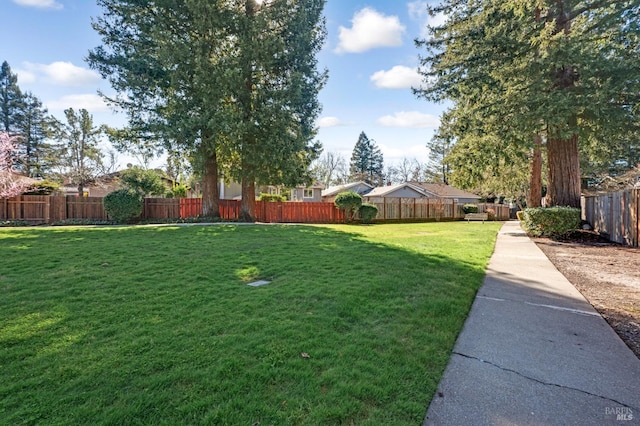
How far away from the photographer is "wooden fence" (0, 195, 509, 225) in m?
16.1

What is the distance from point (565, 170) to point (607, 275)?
777 centimetres

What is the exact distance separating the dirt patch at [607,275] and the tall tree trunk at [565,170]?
1.87m

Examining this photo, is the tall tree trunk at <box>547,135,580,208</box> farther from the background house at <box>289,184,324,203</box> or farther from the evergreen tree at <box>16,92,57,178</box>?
the evergreen tree at <box>16,92,57,178</box>

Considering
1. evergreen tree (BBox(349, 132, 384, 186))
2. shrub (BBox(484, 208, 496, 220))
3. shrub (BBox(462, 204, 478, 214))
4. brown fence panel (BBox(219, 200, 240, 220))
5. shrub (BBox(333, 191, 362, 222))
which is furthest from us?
evergreen tree (BBox(349, 132, 384, 186))

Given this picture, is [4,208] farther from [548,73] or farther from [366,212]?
[548,73]

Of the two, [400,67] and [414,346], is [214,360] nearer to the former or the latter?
[414,346]

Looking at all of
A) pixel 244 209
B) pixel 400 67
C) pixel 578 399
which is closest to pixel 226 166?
pixel 244 209

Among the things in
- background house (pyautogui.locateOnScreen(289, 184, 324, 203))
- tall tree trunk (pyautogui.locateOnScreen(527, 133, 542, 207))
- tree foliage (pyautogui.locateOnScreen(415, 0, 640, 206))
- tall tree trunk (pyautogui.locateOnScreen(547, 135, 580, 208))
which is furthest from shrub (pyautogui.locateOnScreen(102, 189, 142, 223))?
tall tree trunk (pyautogui.locateOnScreen(527, 133, 542, 207))

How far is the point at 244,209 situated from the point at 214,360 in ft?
51.1

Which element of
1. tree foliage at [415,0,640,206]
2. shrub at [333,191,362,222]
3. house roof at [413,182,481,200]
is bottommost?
shrub at [333,191,362,222]

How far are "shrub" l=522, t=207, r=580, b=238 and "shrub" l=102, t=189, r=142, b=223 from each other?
17832 millimetres

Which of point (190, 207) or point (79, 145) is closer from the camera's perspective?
point (190, 207)

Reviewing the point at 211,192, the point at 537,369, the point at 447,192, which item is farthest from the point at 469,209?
the point at 537,369

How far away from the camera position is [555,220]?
36.3ft
